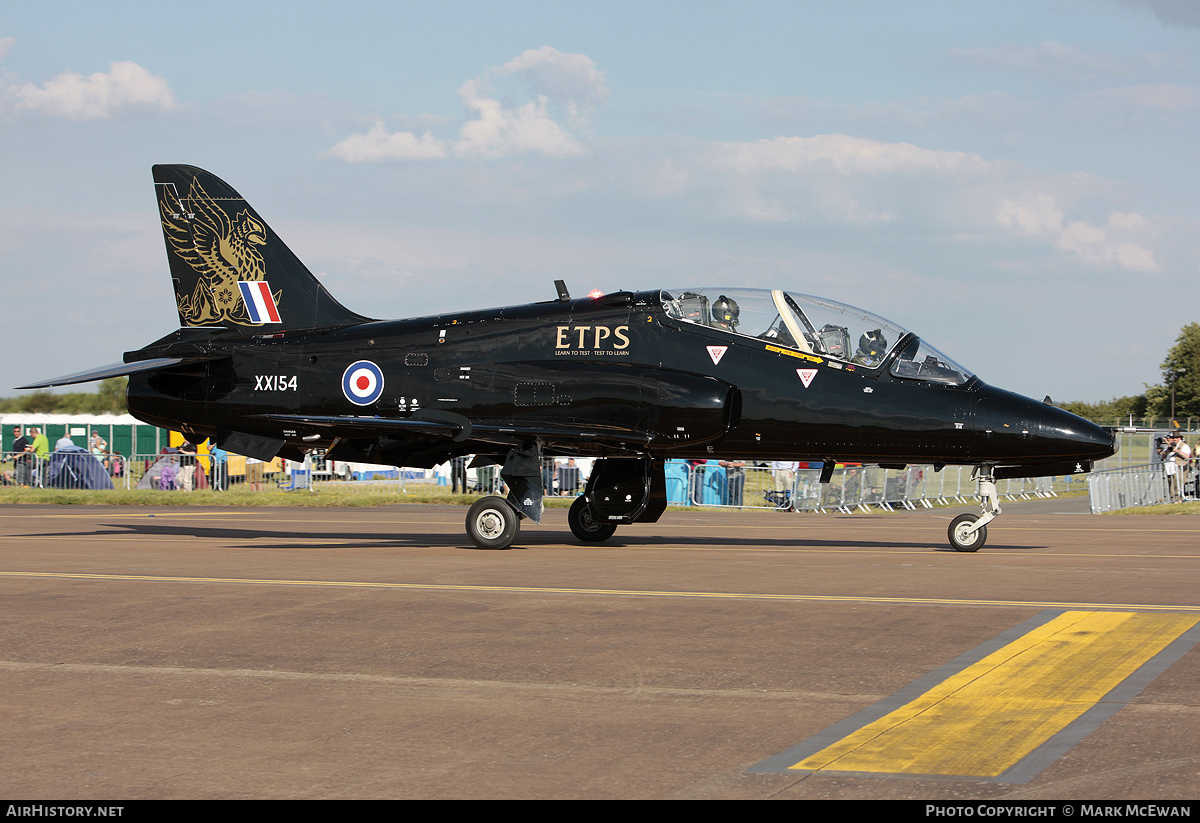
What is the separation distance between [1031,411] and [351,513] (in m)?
16.8

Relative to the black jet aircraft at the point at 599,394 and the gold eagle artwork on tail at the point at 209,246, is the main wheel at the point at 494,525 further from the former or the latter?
the gold eagle artwork on tail at the point at 209,246

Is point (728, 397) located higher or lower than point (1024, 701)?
higher

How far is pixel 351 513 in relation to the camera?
27234 mm

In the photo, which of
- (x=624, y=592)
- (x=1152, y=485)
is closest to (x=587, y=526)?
(x=624, y=592)

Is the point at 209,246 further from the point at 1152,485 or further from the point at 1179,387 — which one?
the point at 1179,387

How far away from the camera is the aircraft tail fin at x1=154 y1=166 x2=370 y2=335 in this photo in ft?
62.3

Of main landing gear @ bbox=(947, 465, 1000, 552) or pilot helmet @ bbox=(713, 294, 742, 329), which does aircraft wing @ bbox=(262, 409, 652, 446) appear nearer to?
pilot helmet @ bbox=(713, 294, 742, 329)

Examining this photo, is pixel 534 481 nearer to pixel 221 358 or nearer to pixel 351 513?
pixel 221 358

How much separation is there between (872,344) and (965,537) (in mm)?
3015

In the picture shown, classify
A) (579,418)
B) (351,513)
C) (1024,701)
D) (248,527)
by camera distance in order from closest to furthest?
(1024,701), (579,418), (248,527), (351,513)

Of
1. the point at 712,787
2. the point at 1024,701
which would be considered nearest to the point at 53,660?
the point at 712,787

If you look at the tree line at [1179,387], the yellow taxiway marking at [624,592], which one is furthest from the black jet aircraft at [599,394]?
the tree line at [1179,387]

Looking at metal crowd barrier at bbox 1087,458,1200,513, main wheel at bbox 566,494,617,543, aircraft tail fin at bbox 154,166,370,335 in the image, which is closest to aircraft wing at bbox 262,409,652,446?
main wheel at bbox 566,494,617,543

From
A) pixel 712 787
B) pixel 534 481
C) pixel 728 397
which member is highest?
pixel 728 397
